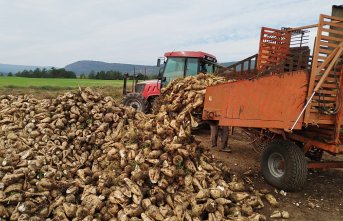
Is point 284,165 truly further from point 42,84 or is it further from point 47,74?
point 47,74

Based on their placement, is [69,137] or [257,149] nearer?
[69,137]

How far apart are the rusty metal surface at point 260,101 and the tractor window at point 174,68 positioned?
4.14 meters

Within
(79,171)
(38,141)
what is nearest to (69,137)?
(38,141)

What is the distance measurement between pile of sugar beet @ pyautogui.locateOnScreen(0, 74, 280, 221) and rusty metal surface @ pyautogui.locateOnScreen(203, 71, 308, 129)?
42cm

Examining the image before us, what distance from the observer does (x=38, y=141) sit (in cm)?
573

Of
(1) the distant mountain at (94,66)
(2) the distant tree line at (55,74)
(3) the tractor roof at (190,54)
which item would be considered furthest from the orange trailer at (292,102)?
(1) the distant mountain at (94,66)

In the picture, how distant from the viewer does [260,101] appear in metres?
5.41

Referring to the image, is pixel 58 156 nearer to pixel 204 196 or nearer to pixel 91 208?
pixel 91 208

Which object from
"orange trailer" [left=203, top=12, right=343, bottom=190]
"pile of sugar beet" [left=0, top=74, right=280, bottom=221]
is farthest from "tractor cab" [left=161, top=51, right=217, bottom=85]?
"orange trailer" [left=203, top=12, right=343, bottom=190]

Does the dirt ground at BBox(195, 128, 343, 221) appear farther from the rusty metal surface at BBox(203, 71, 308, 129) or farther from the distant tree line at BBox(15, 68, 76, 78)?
the distant tree line at BBox(15, 68, 76, 78)

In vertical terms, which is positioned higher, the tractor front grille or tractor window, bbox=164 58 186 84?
tractor window, bbox=164 58 186 84

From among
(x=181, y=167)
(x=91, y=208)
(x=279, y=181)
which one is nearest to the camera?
(x=91, y=208)

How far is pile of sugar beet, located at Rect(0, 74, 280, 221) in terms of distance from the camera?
4340mm

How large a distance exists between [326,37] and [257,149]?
3.68 meters
